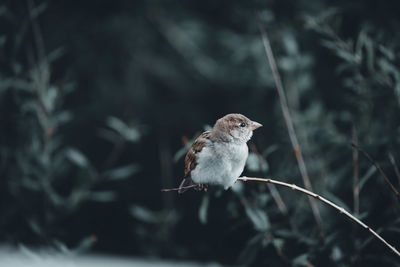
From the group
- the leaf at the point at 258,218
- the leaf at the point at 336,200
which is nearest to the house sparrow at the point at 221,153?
the leaf at the point at 258,218

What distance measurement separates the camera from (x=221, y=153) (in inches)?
36.6

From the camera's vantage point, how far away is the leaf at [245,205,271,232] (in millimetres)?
1282

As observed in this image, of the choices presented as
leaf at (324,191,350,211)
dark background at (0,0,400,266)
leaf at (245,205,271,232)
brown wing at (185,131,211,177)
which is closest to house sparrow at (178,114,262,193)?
brown wing at (185,131,211,177)

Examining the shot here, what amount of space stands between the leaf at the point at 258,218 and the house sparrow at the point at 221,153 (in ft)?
1.22

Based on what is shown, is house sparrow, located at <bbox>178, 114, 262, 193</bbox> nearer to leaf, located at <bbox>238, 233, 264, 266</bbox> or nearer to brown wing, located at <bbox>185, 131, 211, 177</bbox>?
brown wing, located at <bbox>185, 131, 211, 177</bbox>

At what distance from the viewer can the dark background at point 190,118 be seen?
54.9 inches

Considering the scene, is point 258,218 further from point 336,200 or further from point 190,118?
point 190,118

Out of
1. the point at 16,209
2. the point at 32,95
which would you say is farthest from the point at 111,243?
the point at 32,95

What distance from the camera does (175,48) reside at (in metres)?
3.01

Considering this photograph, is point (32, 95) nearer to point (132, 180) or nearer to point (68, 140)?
point (68, 140)

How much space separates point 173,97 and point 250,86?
0.73m

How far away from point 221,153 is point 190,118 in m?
2.02

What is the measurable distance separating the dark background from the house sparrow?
0.14 metres

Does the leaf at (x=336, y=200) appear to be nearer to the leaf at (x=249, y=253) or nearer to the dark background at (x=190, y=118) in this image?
the dark background at (x=190, y=118)
